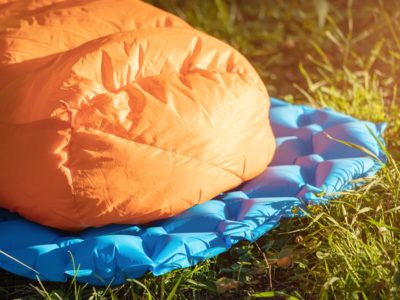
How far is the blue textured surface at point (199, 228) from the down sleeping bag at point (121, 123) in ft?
0.18

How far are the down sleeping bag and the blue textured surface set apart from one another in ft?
0.18

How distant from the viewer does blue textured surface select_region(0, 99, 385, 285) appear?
2090 millimetres

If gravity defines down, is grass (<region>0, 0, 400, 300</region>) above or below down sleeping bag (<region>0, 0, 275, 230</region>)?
below

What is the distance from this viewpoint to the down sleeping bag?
2.12m

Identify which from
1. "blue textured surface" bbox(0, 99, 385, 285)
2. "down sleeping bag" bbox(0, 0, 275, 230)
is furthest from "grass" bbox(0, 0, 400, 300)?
"down sleeping bag" bbox(0, 0, 275, 230)

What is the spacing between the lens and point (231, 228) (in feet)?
7.25

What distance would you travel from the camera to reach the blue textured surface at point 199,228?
82.3 inches

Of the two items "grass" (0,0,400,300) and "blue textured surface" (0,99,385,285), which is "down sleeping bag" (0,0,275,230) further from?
"grass" (0,0,400,300)

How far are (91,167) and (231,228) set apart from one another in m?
0.46

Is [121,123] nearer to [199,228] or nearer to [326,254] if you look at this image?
[199,228]

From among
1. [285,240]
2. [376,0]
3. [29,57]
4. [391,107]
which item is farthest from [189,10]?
[285,240]

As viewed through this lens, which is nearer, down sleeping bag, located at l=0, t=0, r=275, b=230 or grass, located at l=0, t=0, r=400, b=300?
grass, located at l=0, t=0, r=400, b=300

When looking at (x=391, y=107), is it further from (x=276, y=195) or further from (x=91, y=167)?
(x=91, y=167)

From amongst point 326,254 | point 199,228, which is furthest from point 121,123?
point 326,254
